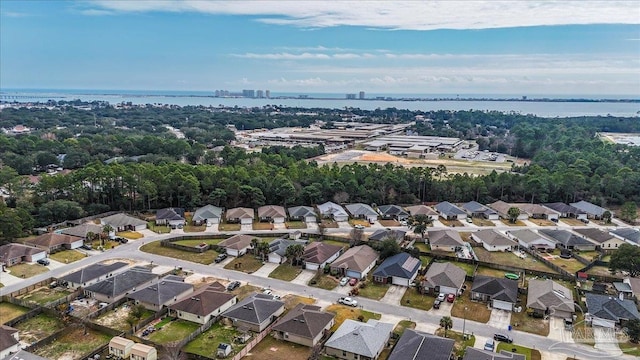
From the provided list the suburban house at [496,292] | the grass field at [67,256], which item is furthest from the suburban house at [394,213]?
the grass field at [67,256]

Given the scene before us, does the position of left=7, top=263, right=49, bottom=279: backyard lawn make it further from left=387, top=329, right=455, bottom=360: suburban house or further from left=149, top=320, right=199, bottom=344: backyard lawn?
left=387, top=329, right=455, bottom=360: suburban house

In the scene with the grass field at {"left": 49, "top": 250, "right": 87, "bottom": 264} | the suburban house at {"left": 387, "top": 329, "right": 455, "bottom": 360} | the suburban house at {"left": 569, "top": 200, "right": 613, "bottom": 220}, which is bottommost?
the grass field at {"left": 49, "top": 250, "right": 87, "bottom": 264}

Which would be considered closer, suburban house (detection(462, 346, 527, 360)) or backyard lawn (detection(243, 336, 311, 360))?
suburban house (detection(462, 346, 527, 360))

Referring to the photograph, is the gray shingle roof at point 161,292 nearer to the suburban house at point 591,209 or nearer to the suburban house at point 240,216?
the suburban house at point 240,216

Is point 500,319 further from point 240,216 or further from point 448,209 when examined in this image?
point 240,216

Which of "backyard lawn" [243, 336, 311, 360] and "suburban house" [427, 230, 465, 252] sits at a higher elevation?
"suburban house" [427, 230, 465, 252]

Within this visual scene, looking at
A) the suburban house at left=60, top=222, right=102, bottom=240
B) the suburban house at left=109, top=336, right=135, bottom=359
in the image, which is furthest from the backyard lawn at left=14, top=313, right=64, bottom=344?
the suburban house at left=60, top=222, right=102, bottom=240

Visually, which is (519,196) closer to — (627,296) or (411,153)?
(627,296)
